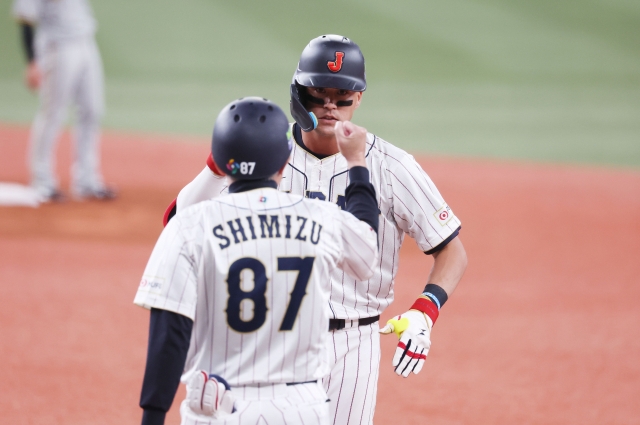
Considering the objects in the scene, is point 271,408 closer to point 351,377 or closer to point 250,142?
point 250,142

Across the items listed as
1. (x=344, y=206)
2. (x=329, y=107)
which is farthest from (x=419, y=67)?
(x=344, y=206)

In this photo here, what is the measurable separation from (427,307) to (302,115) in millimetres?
856

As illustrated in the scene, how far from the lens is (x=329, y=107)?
3.42m

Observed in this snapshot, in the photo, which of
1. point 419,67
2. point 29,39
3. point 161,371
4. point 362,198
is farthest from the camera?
point 419,67

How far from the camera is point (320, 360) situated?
2.63m

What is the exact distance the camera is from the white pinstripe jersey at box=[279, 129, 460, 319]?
11.0ft

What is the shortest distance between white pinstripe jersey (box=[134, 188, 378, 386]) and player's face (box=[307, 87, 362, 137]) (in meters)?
0.91

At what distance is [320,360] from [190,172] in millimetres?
9904

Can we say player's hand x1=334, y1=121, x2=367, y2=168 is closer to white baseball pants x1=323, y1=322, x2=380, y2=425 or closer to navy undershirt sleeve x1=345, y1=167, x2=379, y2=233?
navy undershirt sleeve x1=345, y1=167, x2=379, y2=233

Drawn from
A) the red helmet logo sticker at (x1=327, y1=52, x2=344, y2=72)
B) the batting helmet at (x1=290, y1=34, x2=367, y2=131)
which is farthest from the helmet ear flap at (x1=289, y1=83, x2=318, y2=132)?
the red helmet logo sticker at (x1=327, y1=52, x2=344, y2=72)

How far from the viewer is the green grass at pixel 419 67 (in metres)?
15.8

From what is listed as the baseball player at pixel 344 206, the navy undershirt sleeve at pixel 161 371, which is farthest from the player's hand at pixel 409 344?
the navy undershirt sleeve at pixel 161 371

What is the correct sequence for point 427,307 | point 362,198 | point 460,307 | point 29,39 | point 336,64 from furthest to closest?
point 29,39 → point 460,307 → point 336,64 → point 427,307 → point 362,198

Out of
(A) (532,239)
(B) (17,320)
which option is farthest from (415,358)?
(A) (532,239)
